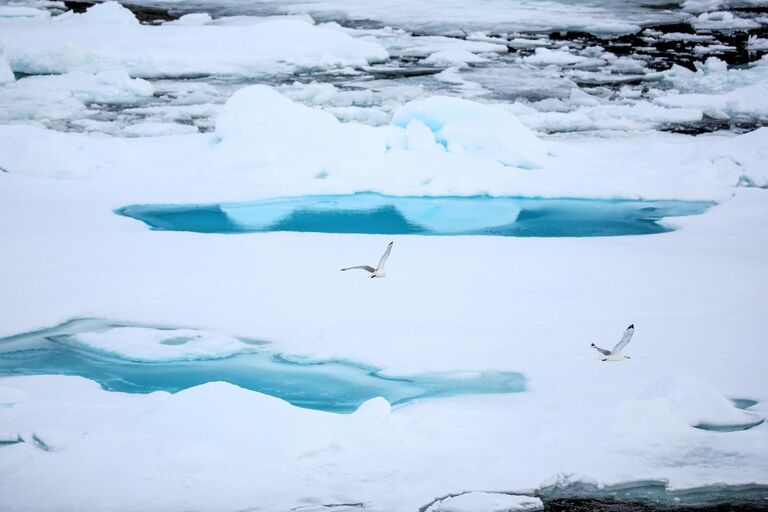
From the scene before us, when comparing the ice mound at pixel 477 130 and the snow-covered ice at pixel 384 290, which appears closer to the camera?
the snow-covered ice at pixel 384 290

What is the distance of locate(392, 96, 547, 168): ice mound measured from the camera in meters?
10.5

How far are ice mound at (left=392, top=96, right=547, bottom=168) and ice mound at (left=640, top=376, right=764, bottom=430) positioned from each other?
6172mm

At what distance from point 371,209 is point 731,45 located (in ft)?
46.2

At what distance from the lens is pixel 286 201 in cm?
941

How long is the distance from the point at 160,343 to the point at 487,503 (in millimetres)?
2552

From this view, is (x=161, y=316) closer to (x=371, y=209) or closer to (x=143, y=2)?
(x=371, y=209)

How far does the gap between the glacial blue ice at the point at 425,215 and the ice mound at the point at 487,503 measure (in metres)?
4.90

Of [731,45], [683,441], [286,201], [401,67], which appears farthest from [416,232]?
[731,45]

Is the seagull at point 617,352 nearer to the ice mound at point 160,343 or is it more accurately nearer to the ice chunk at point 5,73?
the ice mound at point 160,343

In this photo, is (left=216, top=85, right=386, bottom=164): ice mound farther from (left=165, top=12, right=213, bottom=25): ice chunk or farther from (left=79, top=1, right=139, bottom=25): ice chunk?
(left=165, top=12, right=213, bottom=25): ice chunk

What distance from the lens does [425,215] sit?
9.20 m

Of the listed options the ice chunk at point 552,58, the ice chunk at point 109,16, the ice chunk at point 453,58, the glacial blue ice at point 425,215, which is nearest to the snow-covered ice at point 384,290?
the glacial blue ice at point 425,215

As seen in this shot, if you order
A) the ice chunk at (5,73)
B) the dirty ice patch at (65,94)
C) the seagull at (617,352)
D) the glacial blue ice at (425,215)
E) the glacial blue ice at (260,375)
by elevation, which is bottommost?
the glacial blue ice at (260,375)

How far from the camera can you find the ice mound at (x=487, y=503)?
3.54 m
